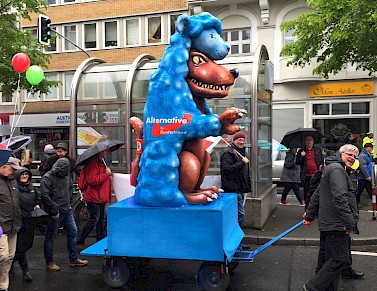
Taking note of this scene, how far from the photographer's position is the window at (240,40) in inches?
807

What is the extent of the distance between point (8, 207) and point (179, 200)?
6.21 feet

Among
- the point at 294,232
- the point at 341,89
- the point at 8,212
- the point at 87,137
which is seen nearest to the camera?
the point at 8,212

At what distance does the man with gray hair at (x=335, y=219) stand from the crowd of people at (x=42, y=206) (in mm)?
3297

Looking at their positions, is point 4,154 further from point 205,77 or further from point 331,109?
point 331,109

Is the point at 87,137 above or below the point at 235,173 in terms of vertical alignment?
above

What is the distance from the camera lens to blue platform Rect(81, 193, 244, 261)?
183 inches

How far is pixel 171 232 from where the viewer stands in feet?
15.6

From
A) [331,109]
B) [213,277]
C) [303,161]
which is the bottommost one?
[213,277]

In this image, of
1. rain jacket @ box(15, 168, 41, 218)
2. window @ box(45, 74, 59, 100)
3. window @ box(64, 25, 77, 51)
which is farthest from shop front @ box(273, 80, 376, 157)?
rain jacket @ box(15, 168, 41, 218)

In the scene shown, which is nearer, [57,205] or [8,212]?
[8,212]

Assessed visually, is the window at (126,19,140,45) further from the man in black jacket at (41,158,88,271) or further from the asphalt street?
the man in black jacket at (41,158,88,271)

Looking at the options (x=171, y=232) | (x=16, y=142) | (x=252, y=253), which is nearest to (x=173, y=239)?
(x=171, y=232)

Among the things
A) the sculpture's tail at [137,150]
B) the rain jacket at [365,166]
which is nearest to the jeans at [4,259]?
the sculpture's tail at [137,150]

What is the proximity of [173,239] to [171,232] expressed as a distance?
0.26ft
